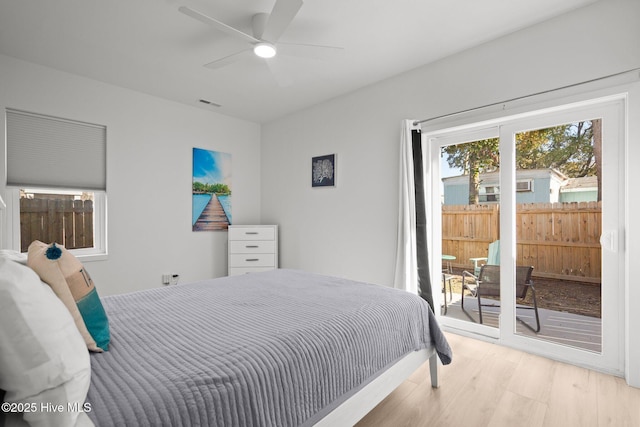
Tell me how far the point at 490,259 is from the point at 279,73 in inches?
103

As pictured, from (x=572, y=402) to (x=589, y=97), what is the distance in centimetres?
192

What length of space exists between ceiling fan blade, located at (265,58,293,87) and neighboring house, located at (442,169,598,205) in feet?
6.05

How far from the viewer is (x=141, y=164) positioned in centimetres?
352

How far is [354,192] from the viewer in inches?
138

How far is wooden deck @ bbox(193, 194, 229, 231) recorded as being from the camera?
4.07 meters

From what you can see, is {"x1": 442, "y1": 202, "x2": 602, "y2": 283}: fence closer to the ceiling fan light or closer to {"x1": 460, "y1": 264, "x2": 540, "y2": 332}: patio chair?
{"x1": 460, "y1": 264, "x2": 540, "y2": 332}: patio chair

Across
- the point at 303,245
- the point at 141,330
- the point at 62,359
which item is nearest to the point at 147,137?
the point at 303,245

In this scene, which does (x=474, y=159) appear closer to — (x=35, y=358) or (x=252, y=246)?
(x=252, y=246)

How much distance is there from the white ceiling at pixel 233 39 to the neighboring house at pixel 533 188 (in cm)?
112

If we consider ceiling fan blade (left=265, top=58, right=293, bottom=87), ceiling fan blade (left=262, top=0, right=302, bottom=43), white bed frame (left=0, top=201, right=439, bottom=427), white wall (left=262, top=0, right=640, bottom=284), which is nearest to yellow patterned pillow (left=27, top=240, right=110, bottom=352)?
white bed frame (left=0, top=201, right=439, bottom=427)

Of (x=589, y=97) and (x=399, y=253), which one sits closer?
(x=589, y=97)

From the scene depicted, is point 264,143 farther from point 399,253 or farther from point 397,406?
point 397,406

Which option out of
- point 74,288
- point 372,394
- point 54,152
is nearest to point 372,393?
point 372,394

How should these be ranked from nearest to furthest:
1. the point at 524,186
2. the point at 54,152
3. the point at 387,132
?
the point at 524,186 < the point at 54,152 < the point at 387,132
